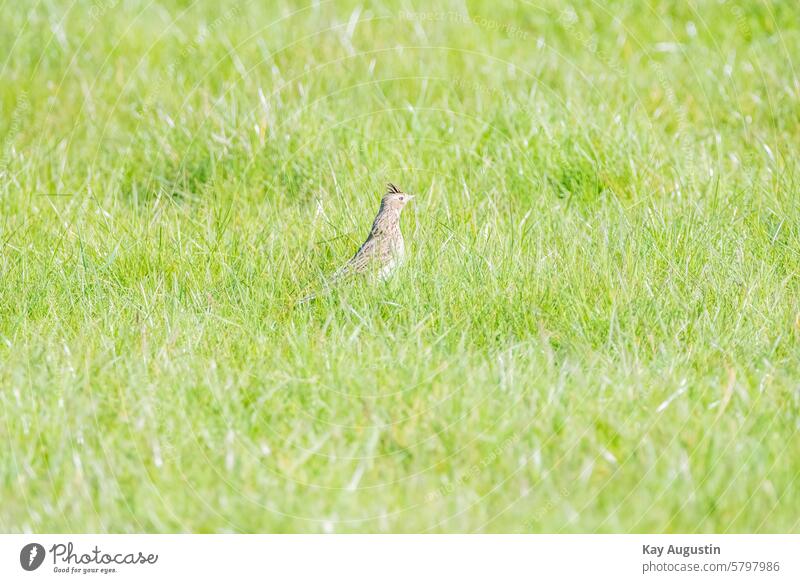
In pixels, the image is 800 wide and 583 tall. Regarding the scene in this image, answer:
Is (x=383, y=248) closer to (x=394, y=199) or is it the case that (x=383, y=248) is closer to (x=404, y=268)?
(x=404, y=268)

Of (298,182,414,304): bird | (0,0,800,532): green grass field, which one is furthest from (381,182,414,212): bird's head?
(0,0,800,532): green grass field

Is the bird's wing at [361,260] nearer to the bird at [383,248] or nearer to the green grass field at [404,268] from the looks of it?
the bird at [383,248]

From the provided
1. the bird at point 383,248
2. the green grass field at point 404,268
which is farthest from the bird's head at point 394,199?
the green grass field at point 404,268

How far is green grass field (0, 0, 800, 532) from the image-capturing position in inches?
138

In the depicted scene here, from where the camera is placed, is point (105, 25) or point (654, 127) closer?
point (654, 127)

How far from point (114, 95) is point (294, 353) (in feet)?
10.1

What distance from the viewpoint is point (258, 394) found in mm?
3896

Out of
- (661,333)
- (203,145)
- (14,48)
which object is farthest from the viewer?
(14,48)

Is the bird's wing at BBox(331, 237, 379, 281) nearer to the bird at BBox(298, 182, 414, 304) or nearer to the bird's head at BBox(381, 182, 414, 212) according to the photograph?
the bird at BBox(298, 182, 414, 304)

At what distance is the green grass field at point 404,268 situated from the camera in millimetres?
3494

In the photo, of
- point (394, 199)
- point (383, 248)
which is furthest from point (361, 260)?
point (394, 199)

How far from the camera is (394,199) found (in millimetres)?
5086

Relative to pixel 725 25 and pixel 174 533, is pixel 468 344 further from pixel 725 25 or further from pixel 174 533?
pixel 725 25

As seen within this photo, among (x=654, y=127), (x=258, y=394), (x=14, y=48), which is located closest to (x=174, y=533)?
(x=258, y=394)
